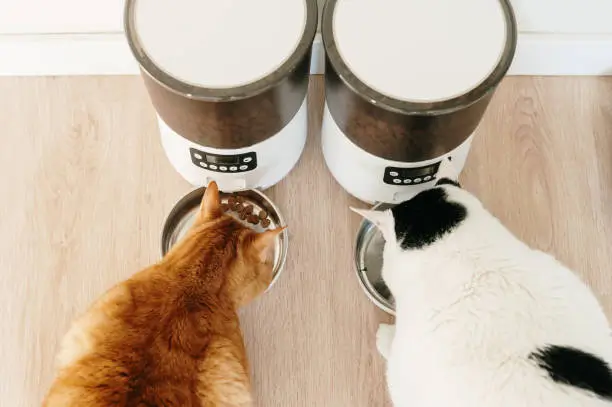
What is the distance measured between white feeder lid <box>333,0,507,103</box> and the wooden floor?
413mm

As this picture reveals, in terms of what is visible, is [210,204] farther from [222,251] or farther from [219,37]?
[219,37]

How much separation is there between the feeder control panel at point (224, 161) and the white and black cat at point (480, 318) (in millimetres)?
251

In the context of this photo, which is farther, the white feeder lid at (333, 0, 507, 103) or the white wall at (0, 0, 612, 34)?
the white wall at (0, 0, 612, 34)

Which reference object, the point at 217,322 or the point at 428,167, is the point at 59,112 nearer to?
the point at 217,322

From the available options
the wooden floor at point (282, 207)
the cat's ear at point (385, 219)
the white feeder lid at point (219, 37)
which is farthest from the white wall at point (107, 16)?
the cat's ear at point (385, 219)

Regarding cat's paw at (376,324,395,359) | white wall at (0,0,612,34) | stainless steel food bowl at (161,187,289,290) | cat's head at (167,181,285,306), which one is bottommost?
cat's paw at (376,324,395,359)

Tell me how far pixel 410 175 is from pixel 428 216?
180mm

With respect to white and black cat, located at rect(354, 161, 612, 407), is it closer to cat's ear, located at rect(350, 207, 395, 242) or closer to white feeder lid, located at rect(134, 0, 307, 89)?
cat's ear, located at rect(350, 207, 395, 242)

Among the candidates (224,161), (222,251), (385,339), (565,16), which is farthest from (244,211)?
(565,16)

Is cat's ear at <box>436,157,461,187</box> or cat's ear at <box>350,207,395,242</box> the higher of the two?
cat's ear at <box>436,157,461,187</box>

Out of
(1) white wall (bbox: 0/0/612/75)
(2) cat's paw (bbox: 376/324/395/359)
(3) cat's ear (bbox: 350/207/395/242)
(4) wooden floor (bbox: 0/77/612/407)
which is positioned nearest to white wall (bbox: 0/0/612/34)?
(1) white wall (bbox: 0/0/612/75)

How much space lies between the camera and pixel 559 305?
917 millimetres

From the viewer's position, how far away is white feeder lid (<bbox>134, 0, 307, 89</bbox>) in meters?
0.95

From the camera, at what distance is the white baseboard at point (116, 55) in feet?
4.38
